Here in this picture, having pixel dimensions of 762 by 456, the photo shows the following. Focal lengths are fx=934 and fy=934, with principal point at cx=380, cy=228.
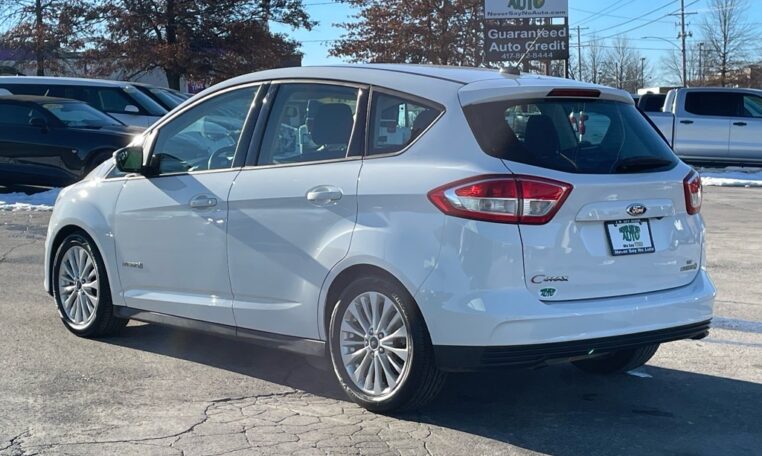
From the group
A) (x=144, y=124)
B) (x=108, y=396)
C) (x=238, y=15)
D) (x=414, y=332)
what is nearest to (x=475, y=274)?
(x=414, y=332)

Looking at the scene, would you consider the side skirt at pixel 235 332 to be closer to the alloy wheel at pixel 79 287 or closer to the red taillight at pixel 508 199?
the alloy wheel at pixel 79 287

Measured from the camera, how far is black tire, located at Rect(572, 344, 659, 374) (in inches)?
222

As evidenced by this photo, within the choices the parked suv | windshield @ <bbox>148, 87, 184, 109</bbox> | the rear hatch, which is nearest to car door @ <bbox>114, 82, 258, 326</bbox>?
the rear hatch

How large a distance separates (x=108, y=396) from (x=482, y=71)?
9.24 feet

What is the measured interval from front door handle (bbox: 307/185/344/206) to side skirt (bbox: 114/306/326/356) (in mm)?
773

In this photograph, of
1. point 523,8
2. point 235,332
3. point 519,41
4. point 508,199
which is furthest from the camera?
point 523,8

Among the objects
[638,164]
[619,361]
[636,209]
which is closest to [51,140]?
[619,361]

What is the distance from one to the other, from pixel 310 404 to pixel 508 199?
5.53 ft

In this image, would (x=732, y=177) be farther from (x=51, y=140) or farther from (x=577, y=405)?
(x=577, y=405)

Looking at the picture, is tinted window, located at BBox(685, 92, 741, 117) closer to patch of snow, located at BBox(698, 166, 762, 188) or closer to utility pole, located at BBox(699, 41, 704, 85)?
patch of snow, located at BBox(698, 166, 762, 188)

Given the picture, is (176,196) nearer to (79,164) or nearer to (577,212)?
(577,212)

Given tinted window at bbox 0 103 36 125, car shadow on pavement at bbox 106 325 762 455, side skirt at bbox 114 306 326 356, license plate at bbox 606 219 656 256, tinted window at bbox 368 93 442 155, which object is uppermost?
tinted window at bbox 0 103 36 125

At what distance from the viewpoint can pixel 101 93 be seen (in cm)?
1798

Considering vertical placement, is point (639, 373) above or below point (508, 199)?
below
